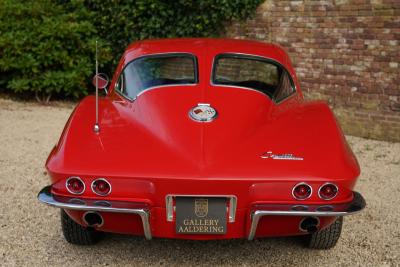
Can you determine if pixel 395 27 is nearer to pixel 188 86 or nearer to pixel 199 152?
pixel 188 86

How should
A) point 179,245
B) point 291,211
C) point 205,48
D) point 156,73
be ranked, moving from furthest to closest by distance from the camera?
point 205,48 → point 156,73 → point 179,245 → point 291,211

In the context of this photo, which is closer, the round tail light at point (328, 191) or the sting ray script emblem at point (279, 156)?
the round tail light at point (328, 191)

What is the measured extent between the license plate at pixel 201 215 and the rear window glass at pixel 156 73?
47.0 inches

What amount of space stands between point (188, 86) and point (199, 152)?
869 millimetres

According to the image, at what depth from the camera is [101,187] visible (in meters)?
3.14

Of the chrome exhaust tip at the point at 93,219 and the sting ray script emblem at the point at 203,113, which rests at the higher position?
the sting ray script emblem at the point at 203,113

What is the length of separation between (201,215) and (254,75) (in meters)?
1.76

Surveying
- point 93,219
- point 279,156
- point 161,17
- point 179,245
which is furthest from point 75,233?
point 161,17

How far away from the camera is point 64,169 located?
3.17 m

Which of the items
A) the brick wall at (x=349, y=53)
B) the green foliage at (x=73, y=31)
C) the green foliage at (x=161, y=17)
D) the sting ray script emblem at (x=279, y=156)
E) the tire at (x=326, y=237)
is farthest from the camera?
the green foliage at (x=73, y=31)

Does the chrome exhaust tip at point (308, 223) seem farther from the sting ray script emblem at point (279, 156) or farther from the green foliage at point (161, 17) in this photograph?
the green foliage at point (161, 17)

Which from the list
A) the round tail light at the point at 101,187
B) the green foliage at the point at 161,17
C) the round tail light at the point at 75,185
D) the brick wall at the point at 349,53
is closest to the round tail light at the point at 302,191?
the round tail light at the point at 101,187

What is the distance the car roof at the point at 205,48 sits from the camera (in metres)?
4.43

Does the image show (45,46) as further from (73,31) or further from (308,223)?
(308,223)
